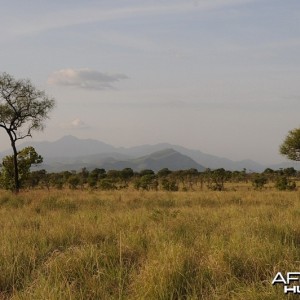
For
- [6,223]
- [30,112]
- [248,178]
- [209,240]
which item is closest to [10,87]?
[30,112]

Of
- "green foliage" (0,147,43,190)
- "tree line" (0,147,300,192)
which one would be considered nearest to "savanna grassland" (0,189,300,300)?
"green foliage" (0,147,43,190)

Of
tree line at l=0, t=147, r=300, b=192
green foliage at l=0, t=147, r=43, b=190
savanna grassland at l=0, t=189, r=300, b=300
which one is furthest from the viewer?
tree line at l=0, t=147, r=300, b=192

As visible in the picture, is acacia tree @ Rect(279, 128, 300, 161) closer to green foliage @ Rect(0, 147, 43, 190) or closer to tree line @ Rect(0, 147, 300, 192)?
tree line @ Rect(0, 147, 300, 192)

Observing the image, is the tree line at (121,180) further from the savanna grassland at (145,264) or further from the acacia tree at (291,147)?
the savanna grassland at (145,264)

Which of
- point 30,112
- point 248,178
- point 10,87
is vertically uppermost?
point 10,87

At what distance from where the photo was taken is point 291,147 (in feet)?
141

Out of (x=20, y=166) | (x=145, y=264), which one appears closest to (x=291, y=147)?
(x=20, y=166)

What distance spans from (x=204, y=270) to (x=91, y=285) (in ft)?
5.48

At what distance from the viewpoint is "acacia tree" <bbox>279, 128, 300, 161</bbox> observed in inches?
1672

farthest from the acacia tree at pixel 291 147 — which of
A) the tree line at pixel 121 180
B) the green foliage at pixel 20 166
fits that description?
the green foliage at pixel 20 166

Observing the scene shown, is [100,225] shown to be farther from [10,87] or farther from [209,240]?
[10,87]

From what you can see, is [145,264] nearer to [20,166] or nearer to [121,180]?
[20,166]

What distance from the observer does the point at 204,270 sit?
5656 mm

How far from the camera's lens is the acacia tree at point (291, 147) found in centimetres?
4246
